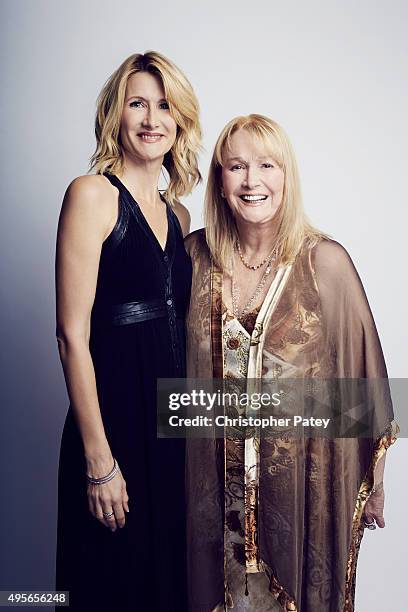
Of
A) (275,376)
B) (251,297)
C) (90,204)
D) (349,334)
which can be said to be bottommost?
(275,376)

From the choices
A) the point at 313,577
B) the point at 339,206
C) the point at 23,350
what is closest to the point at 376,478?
the point at 313,577

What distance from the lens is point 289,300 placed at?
78.0 inches

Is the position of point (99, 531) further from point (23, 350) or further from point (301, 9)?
point (301, 9)

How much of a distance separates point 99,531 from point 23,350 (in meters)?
1.05

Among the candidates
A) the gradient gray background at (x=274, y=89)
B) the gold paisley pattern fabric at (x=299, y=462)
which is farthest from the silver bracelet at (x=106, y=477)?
the gradient gray background at (x=274, y=89)

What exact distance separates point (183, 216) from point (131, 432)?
659 millimetres

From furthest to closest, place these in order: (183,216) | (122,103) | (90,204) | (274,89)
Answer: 1. (274,89)
2. (183,216)
3. (122,103)
4. (90,204)

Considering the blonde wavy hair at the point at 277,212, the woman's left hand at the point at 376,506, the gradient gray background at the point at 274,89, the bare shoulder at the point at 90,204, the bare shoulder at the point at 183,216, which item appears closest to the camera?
the bare shoulder at the point at 90,204

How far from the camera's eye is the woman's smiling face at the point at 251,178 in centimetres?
193

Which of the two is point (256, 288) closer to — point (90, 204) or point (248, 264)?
point (248, 264)

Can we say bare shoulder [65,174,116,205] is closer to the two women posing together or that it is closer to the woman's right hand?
the two women posing together

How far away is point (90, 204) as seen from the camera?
1834 millimetres

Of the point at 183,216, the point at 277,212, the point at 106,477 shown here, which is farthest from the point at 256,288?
the point at 106,477

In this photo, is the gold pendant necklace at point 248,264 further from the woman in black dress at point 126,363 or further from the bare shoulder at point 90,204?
the bare shoulder at point 90,204
